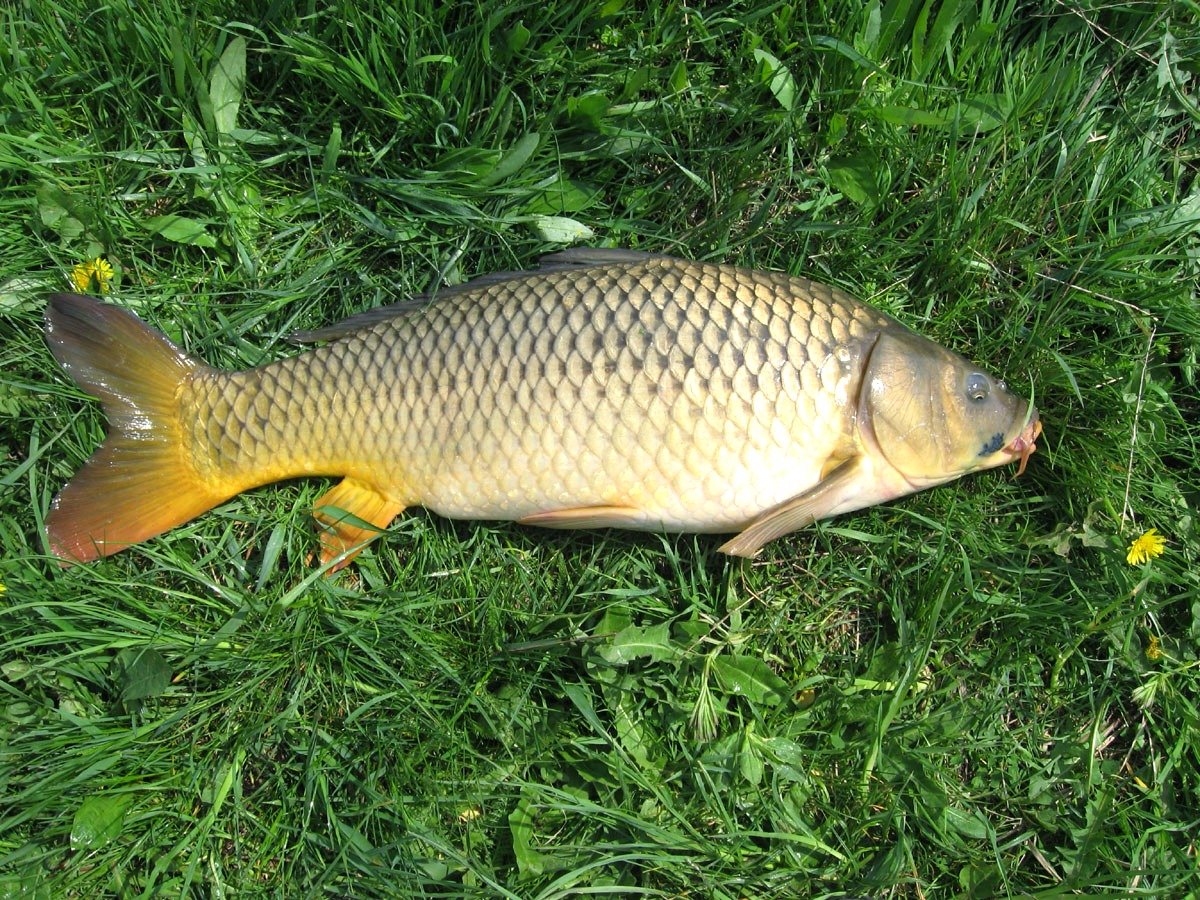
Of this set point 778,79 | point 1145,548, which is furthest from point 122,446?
point 1145,548

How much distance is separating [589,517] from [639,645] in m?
0.33

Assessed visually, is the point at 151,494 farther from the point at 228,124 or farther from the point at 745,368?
the point at 745,368

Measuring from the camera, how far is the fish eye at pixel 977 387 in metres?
1.89

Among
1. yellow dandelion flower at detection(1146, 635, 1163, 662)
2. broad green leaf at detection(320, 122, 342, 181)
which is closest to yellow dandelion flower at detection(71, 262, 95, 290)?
broad green leaf at detection(320, 122, 342, 181)

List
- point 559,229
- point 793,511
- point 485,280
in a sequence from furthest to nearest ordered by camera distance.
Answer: point 559,229, point 485,280, point 793,511

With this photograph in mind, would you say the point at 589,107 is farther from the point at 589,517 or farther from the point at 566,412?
the point at 589,517

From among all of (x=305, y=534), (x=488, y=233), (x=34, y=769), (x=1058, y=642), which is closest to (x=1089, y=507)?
(x=1058, y=642)

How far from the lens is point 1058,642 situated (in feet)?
6.64

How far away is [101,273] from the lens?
2164mm

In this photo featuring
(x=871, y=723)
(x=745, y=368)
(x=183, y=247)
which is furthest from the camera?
(x=183, y=247)

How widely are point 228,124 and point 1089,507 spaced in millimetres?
2435

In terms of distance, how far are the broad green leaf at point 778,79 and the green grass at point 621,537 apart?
1cm

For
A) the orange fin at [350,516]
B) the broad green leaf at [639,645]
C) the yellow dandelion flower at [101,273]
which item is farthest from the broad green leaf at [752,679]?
the yellow dandelion flower at [101,273]

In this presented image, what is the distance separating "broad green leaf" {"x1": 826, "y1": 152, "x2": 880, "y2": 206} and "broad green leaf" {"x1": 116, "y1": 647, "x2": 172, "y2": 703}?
6.83 ft
